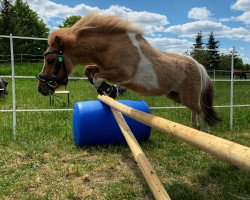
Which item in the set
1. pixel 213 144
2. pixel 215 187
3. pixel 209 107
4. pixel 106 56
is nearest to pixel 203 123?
pixel 209 107

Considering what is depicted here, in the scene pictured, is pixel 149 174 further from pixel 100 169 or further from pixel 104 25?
pixel 104 25

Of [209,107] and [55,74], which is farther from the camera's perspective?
[209,107]

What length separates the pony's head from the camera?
12.5ft

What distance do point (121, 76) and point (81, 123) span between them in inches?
78.3

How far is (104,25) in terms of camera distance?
3943mm

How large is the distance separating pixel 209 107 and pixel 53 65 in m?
3.14

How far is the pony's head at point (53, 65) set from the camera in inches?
150

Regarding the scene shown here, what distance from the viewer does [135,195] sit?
3.68 meters

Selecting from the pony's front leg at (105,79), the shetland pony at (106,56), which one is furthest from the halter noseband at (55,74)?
the pony's front leg at (105,79)

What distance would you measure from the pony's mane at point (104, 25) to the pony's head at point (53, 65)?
279 millimetres

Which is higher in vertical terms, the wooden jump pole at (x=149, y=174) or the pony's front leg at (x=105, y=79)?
the pony's front leg at (x=105, y=79)

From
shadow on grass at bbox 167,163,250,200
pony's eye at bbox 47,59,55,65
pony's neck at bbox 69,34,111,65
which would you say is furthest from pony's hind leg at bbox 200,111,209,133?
pony's eye at bbox 47,59,55,65

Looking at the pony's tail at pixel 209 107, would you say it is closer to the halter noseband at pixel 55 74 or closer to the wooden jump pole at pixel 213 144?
the halter noseband at pixel 55 74

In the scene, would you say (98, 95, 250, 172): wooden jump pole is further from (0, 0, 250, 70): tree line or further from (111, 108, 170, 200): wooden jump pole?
(0, 0, 250, 70): tree line
